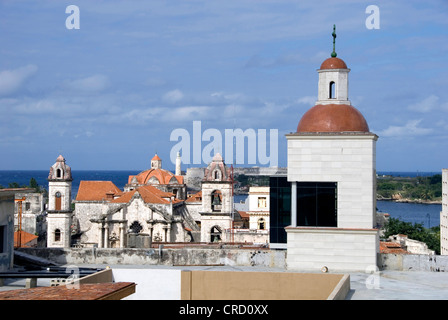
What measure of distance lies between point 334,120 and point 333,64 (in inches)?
73.2

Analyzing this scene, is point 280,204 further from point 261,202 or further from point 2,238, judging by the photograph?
point 261,202

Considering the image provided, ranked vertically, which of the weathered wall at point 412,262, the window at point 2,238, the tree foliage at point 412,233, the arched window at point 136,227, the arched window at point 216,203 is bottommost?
the tree foliage at point 412,233

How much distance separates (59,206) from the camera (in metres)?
55.7

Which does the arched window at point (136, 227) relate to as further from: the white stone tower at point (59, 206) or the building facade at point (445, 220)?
the building facade at point (445, 220)

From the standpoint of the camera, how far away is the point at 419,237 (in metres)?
67.4

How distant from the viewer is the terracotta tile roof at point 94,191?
222 ft

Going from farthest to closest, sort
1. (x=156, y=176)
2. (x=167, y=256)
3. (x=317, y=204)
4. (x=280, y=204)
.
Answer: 1. (x=156, y=176)
2. (x=280, y=204)
3. (x=167, y=256)
4. (x=317, y=204)

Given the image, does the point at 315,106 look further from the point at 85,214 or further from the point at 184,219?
the point at 85,214

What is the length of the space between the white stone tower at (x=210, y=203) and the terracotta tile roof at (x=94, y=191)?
17.2m

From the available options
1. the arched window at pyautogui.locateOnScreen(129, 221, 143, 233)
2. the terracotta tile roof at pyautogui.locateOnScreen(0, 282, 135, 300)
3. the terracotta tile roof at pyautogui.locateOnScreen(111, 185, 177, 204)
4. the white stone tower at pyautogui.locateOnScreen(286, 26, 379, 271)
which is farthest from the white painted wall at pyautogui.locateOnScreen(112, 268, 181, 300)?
the terracotta tile roof at pyautogui.locateOnScreen(111, 185, 177, 204)

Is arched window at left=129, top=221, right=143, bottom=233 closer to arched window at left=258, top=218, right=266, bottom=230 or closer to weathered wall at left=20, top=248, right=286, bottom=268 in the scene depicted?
arched window at left=258, top=218, right=266, bottom=230

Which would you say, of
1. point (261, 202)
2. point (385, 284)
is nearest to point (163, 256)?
point (385, 284)

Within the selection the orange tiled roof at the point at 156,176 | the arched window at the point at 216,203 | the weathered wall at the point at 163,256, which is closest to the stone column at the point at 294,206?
the weathered wall at the point at 163,256
